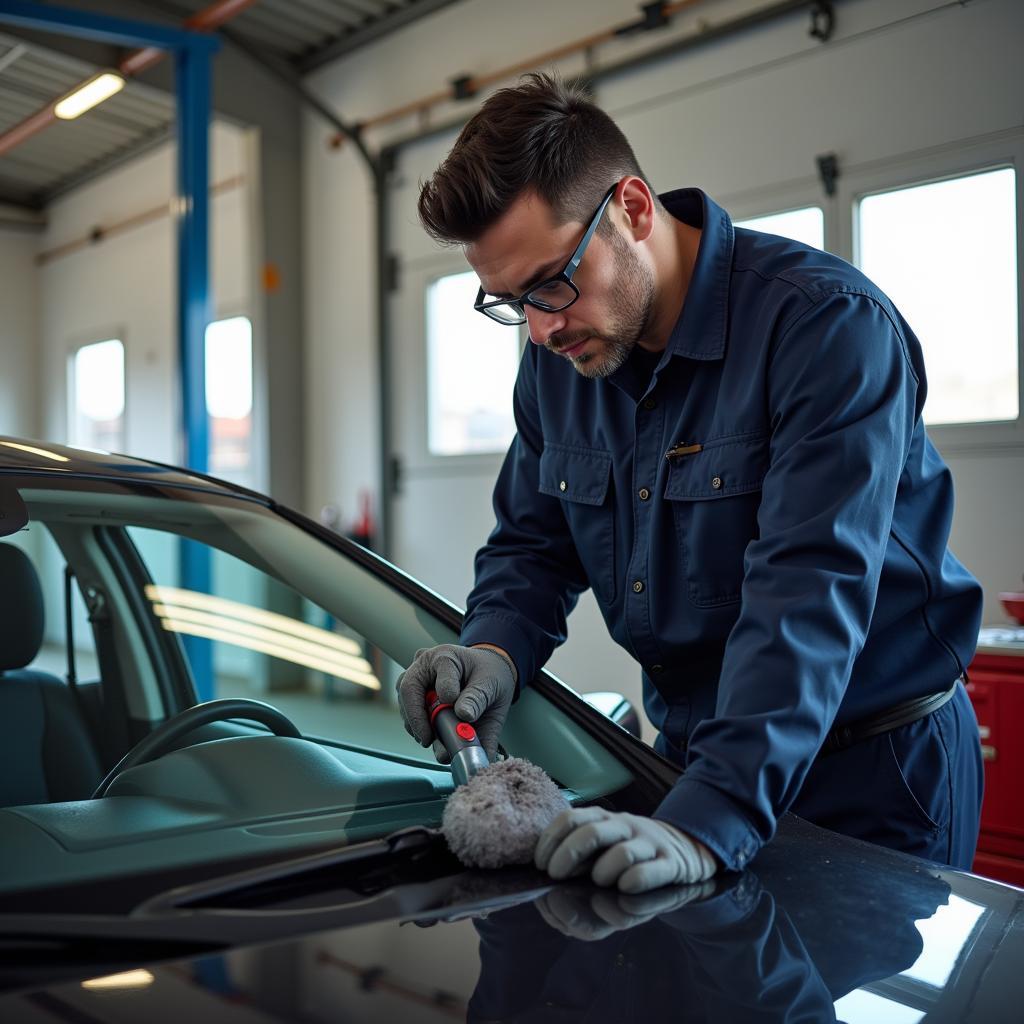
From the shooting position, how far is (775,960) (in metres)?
0.76

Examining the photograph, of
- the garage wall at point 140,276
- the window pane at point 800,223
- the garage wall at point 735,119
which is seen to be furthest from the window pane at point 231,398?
the window pane at point 800,223

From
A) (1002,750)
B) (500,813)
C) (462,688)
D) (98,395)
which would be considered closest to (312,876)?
(500,813)

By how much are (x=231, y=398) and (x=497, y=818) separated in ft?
20.1

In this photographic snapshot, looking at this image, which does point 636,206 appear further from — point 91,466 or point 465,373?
point 465,373

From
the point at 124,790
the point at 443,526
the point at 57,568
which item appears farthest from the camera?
the point at 443,526

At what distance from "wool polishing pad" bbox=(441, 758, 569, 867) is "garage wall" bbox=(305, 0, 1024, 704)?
233cm

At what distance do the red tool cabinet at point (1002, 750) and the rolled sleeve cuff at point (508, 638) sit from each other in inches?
69.5

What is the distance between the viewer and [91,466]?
1.31 m

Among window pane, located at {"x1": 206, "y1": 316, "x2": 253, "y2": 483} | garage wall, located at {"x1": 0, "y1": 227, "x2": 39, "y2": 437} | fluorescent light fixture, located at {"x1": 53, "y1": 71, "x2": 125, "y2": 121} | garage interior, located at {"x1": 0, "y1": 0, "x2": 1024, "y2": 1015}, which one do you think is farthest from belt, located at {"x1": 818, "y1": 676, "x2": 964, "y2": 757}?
garage wall, located at {"x1": 0, "y1": 227, "x2": 39, "y2": 437}

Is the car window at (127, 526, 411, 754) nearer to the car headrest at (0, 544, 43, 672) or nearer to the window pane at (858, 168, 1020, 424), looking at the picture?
the car headrest at (0, 544, 43, 672)

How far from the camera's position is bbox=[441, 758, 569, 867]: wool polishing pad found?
88cm

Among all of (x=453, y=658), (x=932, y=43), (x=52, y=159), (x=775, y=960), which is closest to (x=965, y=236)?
(x=932, y=43)

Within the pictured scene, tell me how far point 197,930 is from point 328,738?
1.34ft

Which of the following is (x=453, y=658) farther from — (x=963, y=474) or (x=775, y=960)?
(x=963, y=474)
